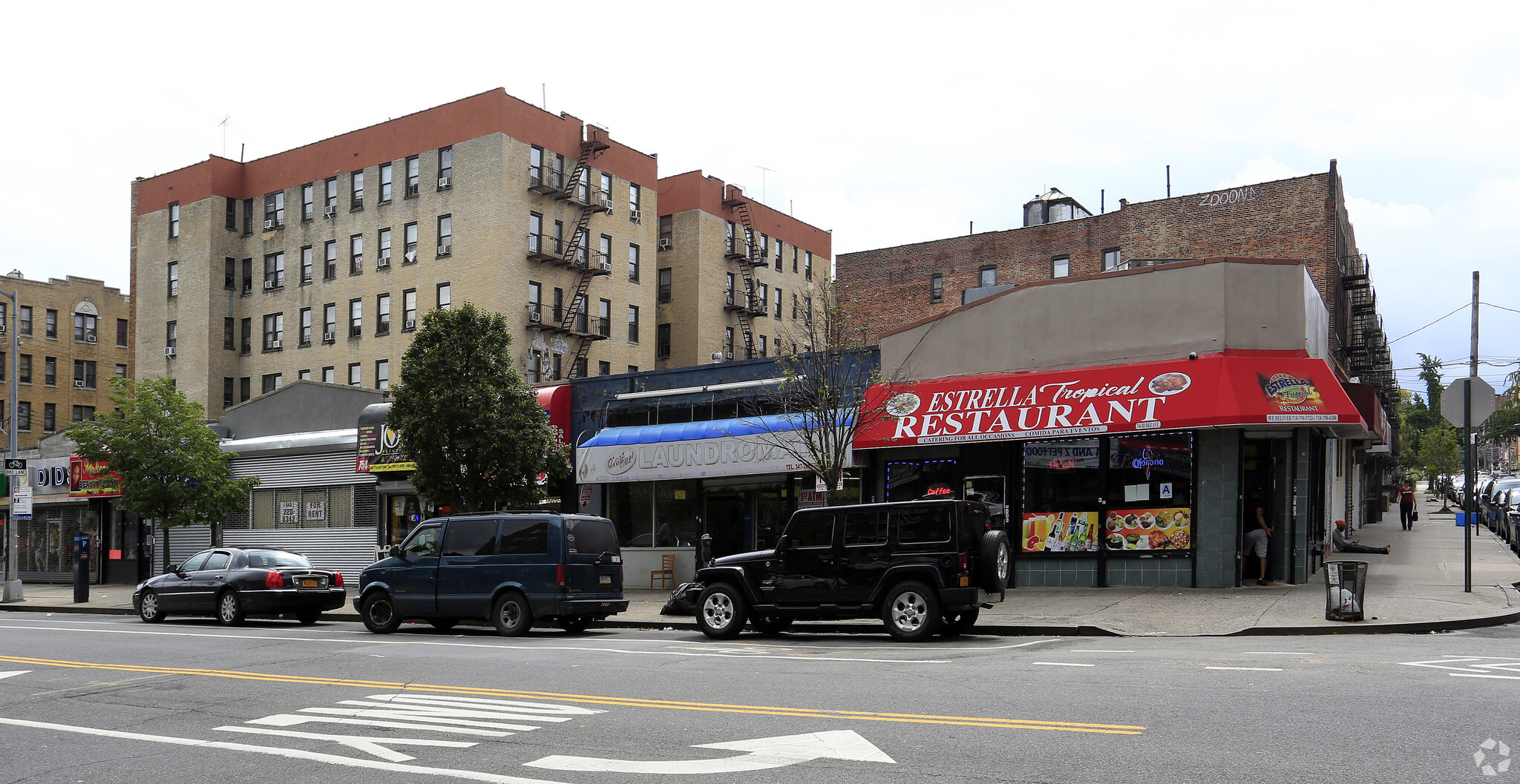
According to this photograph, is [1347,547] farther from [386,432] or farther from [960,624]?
[386,432]

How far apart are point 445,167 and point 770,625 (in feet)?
127

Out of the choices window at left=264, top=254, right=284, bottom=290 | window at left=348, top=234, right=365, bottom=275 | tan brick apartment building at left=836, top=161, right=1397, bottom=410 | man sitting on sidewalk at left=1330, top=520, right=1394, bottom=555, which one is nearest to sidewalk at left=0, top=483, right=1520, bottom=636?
man sitting on sidewalk at left=1330, top=520, right=1394, bottom=555

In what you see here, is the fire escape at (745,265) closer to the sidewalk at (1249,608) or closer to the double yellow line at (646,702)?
the sidewalk at (1249,608)

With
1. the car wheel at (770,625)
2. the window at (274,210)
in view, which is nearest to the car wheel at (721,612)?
the car wheel at (770,625)

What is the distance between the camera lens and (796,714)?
920 centimetres

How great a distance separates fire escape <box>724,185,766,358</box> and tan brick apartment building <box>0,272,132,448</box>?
122 feet

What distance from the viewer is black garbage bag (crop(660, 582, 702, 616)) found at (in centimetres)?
1769

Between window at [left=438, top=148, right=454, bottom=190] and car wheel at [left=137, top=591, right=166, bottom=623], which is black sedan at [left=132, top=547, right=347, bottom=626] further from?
window at [left=438, top=148, right=454, bottom=190]

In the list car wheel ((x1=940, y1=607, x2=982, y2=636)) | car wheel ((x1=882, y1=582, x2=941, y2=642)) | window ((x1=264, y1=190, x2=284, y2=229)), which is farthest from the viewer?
window ((x1=264, y1=190, x2=284, y2=229))

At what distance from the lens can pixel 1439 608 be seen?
52.7 ft

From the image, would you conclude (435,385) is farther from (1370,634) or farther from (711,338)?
(711,338)

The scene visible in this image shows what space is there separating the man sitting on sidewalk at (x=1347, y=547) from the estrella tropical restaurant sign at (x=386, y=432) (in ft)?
60.4

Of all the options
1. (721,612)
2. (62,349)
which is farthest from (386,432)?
(62,349)

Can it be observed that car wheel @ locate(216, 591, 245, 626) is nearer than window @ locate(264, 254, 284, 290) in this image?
Yes
